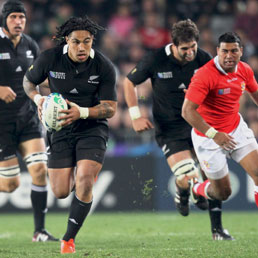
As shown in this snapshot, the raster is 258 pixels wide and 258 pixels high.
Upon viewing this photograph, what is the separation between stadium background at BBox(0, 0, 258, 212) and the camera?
1360cm

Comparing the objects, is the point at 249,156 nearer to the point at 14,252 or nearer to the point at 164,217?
the point at 14,252

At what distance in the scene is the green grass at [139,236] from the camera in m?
7.77

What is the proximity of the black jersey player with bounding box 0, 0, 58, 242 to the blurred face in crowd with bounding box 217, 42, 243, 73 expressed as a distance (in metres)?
2.78

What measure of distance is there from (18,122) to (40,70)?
1584mm

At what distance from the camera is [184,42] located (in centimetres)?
909

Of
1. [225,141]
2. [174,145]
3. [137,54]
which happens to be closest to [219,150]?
[225,141]

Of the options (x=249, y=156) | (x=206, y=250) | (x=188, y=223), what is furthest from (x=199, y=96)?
(x=188, y=223)

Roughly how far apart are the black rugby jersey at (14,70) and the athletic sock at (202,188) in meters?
2.45

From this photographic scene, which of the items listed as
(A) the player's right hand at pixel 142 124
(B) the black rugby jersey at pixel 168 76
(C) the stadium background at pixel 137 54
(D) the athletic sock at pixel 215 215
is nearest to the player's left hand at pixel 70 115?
(A) the player's right hand at pixel 142 124

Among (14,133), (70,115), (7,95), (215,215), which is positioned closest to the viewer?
(70,115)

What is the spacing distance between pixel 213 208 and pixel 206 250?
1.67 meters

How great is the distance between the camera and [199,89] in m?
→ 8.17

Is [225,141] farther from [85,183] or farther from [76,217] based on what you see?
[76,217]

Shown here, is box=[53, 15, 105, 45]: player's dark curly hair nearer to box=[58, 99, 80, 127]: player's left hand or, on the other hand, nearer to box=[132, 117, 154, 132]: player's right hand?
box=[58, 99, 80, 127]: player's left hand
